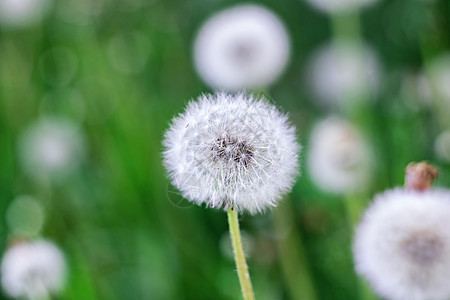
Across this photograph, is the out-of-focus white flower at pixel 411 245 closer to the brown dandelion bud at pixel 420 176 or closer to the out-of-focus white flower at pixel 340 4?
the brown dandelion bud at pixel 420 176

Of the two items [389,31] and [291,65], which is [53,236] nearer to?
[291,65]

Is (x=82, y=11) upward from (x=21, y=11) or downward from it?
downward

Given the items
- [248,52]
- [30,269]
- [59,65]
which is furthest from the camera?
[59,65]

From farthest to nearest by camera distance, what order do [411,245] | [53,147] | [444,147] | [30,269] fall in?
[53,147] → [444,147] → [30,269] → [411,245]

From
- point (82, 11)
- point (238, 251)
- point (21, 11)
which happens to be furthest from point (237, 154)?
point (21, 11)

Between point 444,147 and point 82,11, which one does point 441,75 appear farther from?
point 82,11

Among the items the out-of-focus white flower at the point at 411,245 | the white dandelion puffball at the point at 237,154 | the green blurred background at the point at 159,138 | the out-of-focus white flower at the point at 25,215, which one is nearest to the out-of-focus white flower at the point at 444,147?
the green blurred background at the point at 159,138

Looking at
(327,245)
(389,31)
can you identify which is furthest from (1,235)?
(389,31)
